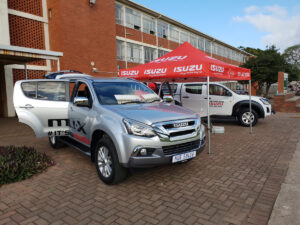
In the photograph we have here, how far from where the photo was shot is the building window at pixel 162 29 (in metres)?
26.9

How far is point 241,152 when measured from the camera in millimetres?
5707

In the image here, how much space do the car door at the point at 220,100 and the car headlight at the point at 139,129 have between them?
22.6 feet

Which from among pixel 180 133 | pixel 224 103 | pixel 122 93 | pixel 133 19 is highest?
pixel 133 19

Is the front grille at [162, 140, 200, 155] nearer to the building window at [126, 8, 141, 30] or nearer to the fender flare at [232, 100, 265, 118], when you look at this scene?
the fender flare at [232, 100, 265, 118]

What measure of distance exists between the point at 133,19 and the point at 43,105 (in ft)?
66.7

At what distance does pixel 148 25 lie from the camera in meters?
25.2

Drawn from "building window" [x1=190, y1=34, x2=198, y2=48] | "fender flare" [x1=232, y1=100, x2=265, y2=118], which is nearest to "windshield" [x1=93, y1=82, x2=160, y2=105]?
"fender flare" [x1=232, y1=100, x2=265, y2=118]

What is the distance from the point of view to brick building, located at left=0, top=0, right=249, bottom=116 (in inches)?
558

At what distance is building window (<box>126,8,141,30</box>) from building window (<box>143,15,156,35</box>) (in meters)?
1.00

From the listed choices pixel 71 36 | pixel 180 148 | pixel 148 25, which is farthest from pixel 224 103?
pixel 148 25

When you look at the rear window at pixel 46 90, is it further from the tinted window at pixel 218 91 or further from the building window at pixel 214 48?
the building window at pixel 214 48

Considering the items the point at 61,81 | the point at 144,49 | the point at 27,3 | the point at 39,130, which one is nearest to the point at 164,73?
the point at 61,81

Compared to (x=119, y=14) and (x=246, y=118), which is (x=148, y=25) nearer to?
(x=119, y=14)

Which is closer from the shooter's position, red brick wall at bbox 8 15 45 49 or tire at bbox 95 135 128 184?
tire at bbox 95 135 128 184
